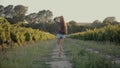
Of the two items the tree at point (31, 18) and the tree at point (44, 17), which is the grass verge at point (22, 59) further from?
the tree at point (44, 17)

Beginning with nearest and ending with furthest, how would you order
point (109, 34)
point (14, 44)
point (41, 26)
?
1. point (14, 44)
2. point (109, 34)
3. point (41, 26)

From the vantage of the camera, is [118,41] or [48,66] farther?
[118,41]

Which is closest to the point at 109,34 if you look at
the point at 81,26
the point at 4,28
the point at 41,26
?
the point at 4,28

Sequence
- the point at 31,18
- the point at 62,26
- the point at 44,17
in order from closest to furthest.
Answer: the point at 62,26
the point at 31,18
the point at 44,17

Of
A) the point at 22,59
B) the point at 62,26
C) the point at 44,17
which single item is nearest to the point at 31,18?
the point at 44,17

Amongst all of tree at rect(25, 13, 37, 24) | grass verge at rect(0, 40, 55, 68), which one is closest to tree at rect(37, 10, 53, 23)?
tree at rect(25, 13, 37, 24)

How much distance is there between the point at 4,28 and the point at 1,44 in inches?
39.2

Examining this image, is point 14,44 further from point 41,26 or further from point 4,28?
point 41,26

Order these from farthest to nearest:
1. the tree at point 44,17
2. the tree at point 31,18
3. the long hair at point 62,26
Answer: the tree at point 44,17, the tree at point 31,18, the long hair at point 62,26

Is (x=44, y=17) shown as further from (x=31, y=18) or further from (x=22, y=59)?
(x=22, y=59)

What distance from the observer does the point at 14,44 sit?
24984mm

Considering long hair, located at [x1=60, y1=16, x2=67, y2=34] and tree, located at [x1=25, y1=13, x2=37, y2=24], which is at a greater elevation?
tree, located at [x1=25, y1=13, x2=37, y2=24]

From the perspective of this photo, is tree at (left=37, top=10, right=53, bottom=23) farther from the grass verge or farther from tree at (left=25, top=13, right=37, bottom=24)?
the grass verge

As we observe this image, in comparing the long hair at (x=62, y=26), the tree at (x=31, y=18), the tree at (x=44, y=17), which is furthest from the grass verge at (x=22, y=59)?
the tree at (x=44, y=17)
